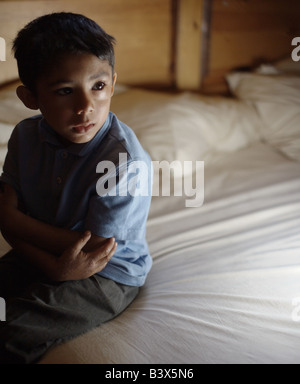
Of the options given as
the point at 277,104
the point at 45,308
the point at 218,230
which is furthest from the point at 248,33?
the point at 45,308

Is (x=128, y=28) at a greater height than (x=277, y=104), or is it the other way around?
(x=128, y=28)

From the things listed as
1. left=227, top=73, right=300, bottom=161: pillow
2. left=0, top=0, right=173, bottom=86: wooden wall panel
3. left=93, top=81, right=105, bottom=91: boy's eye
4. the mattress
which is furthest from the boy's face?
left=227, top=73, right=300, bottom=161: pillow

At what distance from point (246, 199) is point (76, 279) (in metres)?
0.74

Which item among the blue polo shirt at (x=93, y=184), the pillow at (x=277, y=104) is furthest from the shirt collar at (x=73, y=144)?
the pillow at (x=277, y=104)

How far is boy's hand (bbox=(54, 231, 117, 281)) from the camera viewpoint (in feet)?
2.50

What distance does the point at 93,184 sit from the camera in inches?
31.4

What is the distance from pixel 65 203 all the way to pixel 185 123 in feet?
2.66

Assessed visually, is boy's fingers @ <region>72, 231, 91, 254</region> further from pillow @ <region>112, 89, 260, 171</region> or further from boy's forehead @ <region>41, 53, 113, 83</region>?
pillow @ <region>112, 89, 260, 171</region>

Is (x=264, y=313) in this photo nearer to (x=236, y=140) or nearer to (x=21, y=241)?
(x=21, y=241)

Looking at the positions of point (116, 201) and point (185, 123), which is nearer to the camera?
point (116, 201)

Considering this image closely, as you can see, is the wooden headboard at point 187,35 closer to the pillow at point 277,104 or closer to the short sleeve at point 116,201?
the pillow at point 277,104

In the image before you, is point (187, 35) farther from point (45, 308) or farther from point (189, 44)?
point (45, 308)

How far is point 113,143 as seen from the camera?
0.82 metres

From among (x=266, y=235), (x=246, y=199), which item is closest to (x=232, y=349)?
(x=266, y=235)
